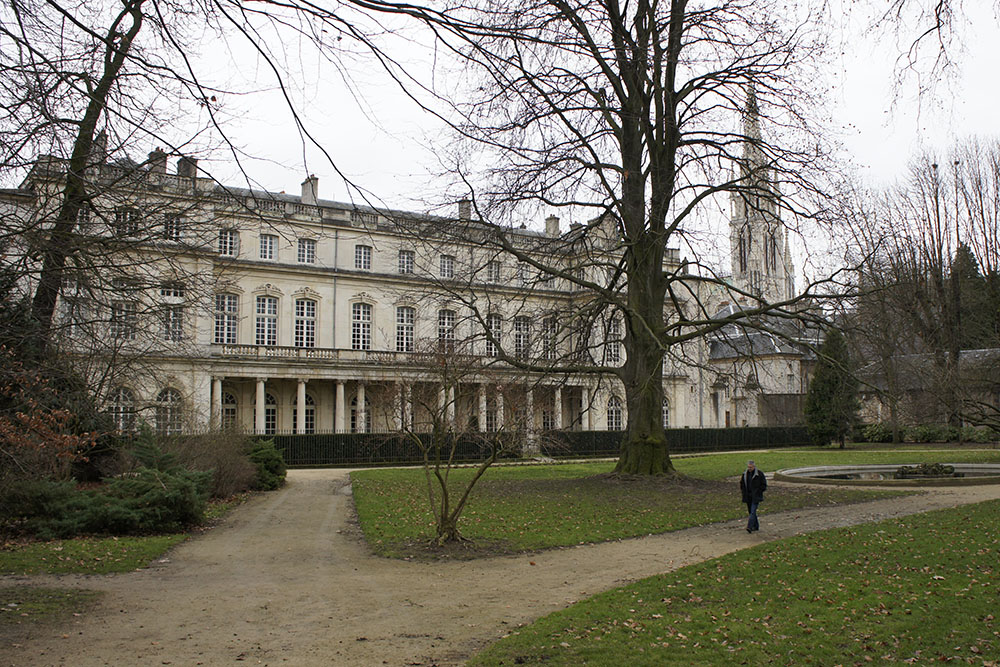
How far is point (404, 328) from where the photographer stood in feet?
147

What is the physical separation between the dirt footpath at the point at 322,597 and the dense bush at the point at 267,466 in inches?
289

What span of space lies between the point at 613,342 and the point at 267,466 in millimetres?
10149

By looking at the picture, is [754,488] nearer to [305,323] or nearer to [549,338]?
[549,338]

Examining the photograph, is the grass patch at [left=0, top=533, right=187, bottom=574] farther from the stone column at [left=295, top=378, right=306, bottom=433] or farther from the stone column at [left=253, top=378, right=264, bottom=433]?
the stone column at [left=295, top=378, right=306, bottom=433]

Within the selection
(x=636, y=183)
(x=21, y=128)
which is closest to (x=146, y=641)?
(x=21, y=128)

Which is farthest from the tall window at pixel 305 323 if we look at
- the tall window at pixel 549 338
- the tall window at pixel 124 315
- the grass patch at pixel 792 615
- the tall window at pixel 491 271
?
the grass patch at pixel 792 615

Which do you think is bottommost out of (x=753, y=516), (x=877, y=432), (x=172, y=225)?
(x=753, y=516)

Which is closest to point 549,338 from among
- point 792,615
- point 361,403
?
point 792,615

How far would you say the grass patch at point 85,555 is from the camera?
978cm

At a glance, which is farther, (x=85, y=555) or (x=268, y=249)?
(x=268, y=249)

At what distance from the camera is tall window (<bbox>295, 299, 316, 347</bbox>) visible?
42219 mm

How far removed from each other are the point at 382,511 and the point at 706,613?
947 centimetres

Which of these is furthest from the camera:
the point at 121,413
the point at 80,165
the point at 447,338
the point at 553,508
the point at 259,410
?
the point at 259,410

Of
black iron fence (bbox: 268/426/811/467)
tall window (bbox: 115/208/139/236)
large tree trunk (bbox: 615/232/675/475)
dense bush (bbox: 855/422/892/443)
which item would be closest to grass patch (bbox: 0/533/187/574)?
tall window (bbox: 115/208/139/236)
